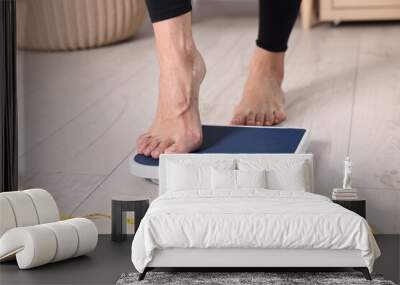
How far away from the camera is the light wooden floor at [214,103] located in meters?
3.18

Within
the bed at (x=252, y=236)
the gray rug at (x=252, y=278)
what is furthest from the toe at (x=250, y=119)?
the gray rug at (x=252, y=278)

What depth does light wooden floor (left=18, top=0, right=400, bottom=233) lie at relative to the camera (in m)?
3.18

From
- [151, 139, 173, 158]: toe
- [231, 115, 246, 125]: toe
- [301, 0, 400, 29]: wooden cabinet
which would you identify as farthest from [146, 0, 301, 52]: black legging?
[151, 139, 173, 158]: toe

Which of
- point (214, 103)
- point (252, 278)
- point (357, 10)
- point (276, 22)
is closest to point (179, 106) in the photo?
point (214, 103)

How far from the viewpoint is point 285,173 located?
9.52ft

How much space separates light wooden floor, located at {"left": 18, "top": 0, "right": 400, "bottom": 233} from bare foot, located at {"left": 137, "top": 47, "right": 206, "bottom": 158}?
14cm

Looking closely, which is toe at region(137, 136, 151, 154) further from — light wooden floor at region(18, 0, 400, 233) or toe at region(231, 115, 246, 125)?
toe at region(231, 115, 246, 125)

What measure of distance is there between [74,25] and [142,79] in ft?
0.88

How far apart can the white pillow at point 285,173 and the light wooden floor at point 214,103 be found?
9.1 inches

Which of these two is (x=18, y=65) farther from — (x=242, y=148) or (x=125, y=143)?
(x=242, y=148)

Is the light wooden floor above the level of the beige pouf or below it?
below

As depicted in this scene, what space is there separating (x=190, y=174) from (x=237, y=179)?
0.41 ft

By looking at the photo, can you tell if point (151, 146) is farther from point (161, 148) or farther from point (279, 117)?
point (279, 117)

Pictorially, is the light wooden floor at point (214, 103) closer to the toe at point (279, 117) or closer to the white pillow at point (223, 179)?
the toe at point (279, 117)
